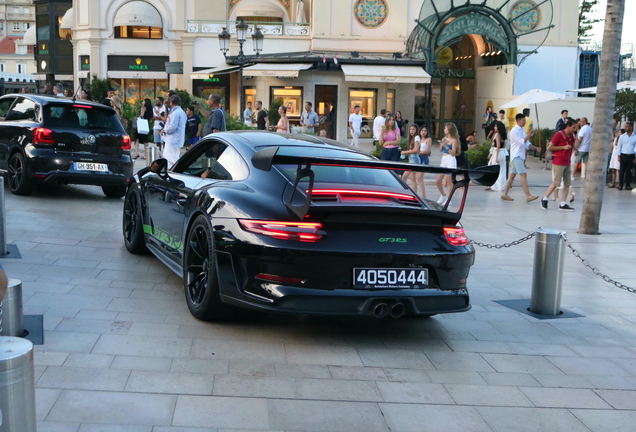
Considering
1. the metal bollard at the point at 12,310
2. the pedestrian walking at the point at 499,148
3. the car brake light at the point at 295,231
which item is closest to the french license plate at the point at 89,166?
the metal bollard at the point at 12,310

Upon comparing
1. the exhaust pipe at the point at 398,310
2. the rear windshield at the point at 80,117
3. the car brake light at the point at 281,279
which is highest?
the rear windshield at the point at 80,117

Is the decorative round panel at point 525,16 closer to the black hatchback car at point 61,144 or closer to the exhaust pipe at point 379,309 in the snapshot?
the black hatchback car at point 61,144

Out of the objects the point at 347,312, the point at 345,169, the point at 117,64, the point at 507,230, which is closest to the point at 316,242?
the point at 347,312

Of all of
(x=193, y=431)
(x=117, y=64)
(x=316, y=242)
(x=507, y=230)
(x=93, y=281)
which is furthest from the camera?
(x=117, y=64)

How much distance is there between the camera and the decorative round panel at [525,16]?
113 ft

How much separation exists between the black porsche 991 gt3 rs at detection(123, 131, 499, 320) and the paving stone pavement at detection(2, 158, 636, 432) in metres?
0.37

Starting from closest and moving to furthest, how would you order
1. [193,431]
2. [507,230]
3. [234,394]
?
[193,431] < [234,394] < [507,230]

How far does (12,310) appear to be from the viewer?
4.62 meters

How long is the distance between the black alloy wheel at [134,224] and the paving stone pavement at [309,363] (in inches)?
8.3

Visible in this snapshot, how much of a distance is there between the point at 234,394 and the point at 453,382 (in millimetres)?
1387

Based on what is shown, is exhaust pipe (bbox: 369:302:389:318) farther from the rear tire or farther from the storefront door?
the storefront door

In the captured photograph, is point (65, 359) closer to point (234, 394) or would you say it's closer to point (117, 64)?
point (234, 394)

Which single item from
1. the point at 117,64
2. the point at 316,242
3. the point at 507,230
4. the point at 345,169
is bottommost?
the point at 507,230

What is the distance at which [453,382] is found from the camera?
4527mm
